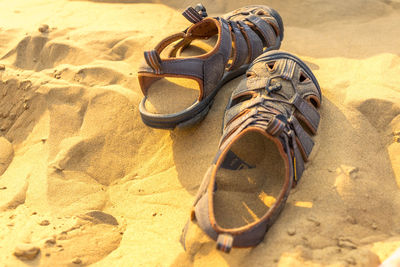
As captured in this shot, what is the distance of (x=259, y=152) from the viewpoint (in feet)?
→ 6.81

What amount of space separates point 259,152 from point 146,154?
0.82 m

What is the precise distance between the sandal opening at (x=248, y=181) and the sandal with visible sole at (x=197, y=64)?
0.51 m

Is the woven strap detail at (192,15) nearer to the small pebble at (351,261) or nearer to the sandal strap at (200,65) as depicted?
the sandal strap at (200,65)

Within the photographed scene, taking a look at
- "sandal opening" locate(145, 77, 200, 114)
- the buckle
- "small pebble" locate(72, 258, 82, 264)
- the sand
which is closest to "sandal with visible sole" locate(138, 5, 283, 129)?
"sandal opening" locate(145, 77, 200, 114)

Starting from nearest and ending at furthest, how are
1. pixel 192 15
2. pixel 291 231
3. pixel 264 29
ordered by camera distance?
pixel 291 231 < pixel 192 15 < pixel 264 29

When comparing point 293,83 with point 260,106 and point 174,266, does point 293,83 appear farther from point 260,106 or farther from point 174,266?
point 174,266

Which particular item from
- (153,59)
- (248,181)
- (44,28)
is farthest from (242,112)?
(44,28)

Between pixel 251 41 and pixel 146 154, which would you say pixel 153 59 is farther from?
pixel 251 41

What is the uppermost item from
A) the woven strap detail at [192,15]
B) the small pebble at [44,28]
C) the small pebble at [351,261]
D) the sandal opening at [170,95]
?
the woven strap detail at [192,15]

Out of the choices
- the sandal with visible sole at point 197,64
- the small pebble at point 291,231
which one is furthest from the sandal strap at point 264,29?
the small pebble at point 291,231

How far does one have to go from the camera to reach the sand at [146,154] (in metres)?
1.74

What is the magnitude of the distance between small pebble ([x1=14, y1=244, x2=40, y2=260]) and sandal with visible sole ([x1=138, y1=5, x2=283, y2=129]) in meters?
1.01

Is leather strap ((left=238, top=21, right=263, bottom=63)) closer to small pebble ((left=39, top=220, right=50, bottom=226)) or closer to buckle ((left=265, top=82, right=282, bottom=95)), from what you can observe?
buckle ((left=265, top=82, right=282, bottom=95))

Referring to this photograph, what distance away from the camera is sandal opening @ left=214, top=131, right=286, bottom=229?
181cm
